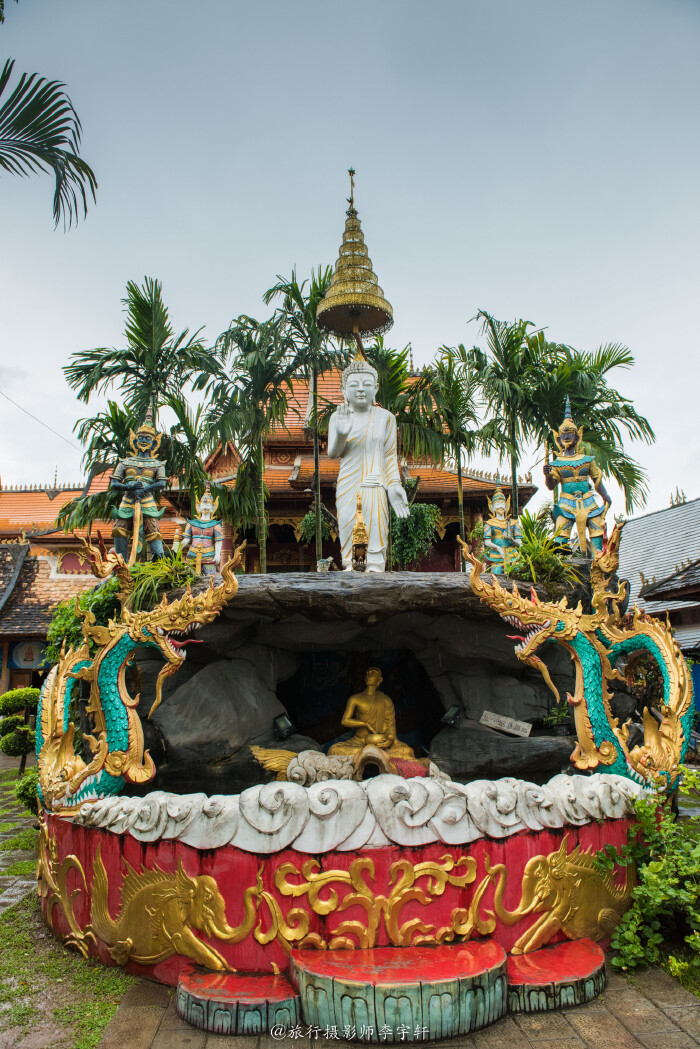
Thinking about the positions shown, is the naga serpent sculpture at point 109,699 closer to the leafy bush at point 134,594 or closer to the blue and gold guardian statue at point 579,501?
the leafy bush at point 134,594

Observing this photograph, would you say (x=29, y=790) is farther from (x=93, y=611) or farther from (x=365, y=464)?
(x=365, y=464)

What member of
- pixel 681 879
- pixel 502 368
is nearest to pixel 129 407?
pixel 502 368

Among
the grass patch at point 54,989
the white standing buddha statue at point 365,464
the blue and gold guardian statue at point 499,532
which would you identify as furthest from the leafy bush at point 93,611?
the blue and gold guardian statue at point 499,532

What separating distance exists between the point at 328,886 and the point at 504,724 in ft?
13.3

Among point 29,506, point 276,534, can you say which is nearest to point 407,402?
point 276,534

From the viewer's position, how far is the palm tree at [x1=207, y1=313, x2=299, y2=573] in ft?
39.1

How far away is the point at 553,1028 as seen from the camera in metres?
3.97

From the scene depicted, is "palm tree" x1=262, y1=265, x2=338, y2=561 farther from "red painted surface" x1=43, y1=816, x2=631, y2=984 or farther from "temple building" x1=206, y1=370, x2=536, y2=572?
"red painted surface" x1=43, y1=816, x2=631, y2=984

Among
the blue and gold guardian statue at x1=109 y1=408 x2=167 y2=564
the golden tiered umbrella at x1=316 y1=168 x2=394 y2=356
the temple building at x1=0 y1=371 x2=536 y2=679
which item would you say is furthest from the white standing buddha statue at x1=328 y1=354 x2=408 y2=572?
the temple building at x1=0 y1=371 x2=536 y2=679

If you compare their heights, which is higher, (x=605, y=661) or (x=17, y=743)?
(x=605, y=661)

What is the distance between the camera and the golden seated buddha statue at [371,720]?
7984mm

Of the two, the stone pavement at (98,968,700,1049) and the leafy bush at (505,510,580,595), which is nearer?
the stone pavement at (98,968,700,1049)

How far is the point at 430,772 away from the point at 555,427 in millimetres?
6925

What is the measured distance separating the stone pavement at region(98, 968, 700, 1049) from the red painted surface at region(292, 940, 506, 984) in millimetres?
311
